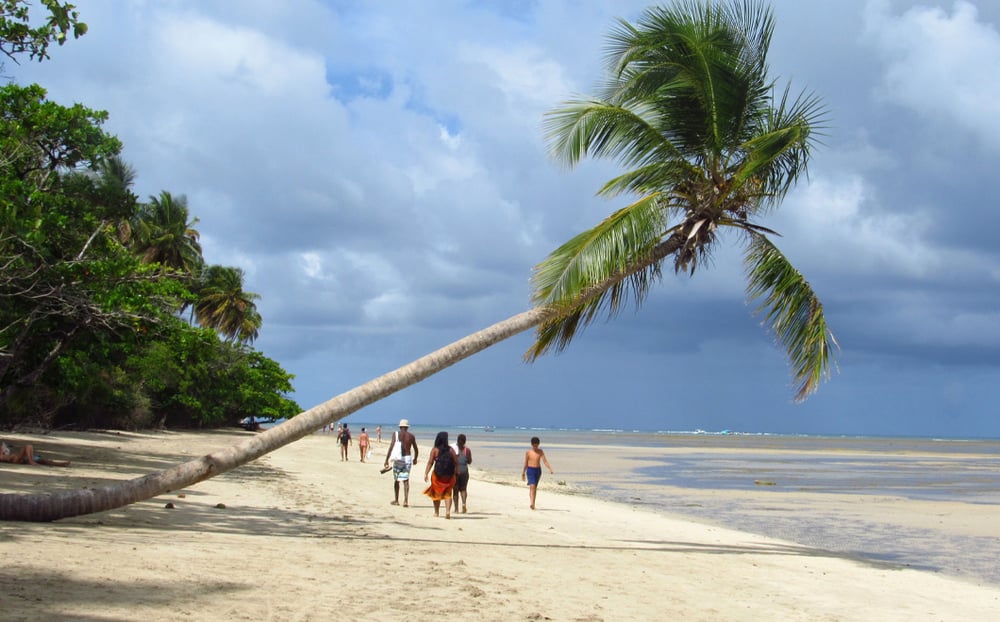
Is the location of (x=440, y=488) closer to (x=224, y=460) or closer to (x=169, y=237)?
(x=224, y=460)

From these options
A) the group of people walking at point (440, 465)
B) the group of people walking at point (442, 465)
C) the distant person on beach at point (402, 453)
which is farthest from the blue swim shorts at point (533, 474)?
the distant person on beach at point (402, 453)

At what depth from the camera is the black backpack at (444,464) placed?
1349 cm

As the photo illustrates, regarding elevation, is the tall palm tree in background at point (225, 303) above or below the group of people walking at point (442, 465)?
above

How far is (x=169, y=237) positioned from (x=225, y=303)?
618 inches

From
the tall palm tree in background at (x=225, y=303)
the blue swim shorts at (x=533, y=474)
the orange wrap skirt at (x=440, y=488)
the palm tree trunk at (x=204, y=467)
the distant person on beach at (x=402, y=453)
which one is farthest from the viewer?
the tall palm tree in background at (x=225, y=303)

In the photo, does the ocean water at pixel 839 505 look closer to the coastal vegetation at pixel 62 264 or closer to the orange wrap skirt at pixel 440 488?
the orange wrap skirt at pixel 440 488

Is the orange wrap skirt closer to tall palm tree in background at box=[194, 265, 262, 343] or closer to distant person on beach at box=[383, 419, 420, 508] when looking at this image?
distant person on beach at box=[383, 419, 420, 508]

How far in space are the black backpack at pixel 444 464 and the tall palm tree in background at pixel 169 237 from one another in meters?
36.3

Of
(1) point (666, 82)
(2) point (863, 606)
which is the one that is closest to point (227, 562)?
(2) point (863, 606)

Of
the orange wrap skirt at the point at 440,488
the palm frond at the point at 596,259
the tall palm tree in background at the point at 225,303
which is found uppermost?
the tall palm tree in background at the point at 225,303

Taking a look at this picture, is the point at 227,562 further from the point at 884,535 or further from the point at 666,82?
the point at 884,535

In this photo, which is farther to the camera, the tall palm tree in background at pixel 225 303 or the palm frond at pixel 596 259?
the tall palm tree in background at pixel 225 303

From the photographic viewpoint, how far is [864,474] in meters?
35.6

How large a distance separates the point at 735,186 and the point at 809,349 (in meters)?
2.51
